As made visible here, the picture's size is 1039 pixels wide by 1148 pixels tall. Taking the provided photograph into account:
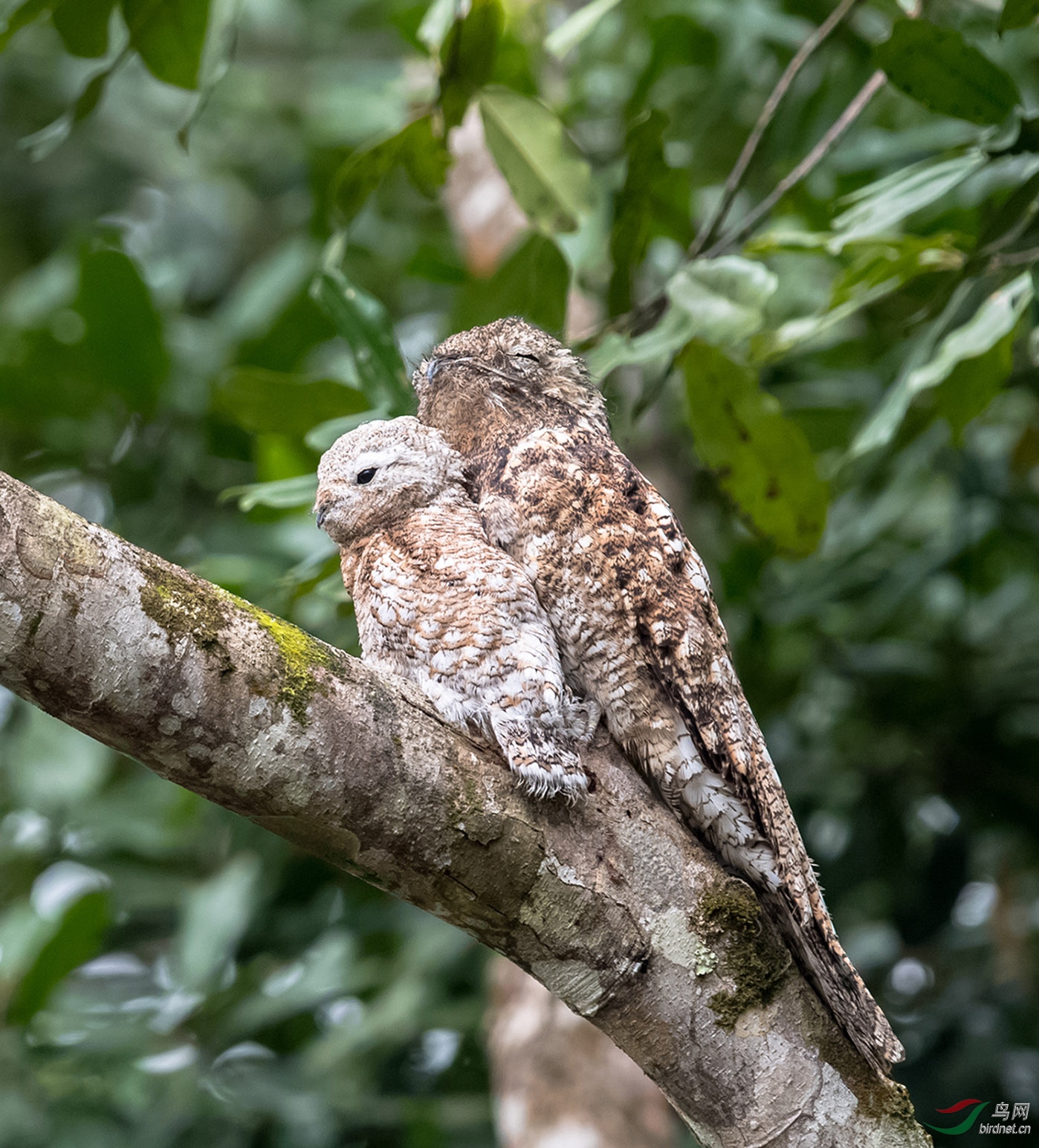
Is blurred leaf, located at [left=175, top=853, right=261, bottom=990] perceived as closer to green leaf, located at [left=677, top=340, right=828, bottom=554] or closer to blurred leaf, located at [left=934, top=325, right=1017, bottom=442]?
green leaf, located at [left=677, top=340, right=828, bottom=554]

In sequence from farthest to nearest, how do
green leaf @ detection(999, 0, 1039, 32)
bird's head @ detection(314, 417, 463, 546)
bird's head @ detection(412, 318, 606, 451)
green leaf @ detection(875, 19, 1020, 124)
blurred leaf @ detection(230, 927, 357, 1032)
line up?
blurred leaf @ detection(230, 927, 357, 1032) < green leaf @ detection(875, 19, 1020, 124) < green leaf @ detection(999, 0, 1039, 32) < bird's head @ detection(412, 318, 606, 451) < bird's head @ detection(314, 417, 463, 546)

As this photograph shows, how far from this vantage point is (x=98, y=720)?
134 centimetres

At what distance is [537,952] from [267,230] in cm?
590

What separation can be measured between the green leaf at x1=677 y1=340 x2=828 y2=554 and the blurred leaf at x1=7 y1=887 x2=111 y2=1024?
2.60 metres

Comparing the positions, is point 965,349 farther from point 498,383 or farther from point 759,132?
point 498,383

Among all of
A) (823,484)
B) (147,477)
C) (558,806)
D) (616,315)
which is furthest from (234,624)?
(147,477)

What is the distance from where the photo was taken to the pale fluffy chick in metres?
1.74

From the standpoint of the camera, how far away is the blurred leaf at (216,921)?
380cm

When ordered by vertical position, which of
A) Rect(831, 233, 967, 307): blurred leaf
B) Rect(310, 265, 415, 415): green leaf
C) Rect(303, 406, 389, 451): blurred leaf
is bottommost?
Rect(303, 406, 389, 451): blurred leaf

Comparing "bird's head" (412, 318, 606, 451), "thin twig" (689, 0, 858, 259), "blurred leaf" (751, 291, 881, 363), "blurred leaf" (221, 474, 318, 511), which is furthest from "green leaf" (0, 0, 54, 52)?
"blurred leaf" (751, 291, 881, 363)

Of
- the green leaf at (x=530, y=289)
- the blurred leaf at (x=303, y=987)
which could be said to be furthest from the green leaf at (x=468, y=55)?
the blurred leaf at (x=303, y=987)

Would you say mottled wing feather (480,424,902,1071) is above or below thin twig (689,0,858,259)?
below

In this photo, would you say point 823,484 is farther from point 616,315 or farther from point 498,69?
point 498,69

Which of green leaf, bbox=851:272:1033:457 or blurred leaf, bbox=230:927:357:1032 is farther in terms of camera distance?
blurred leaf, bbox=230:927:357:1032
